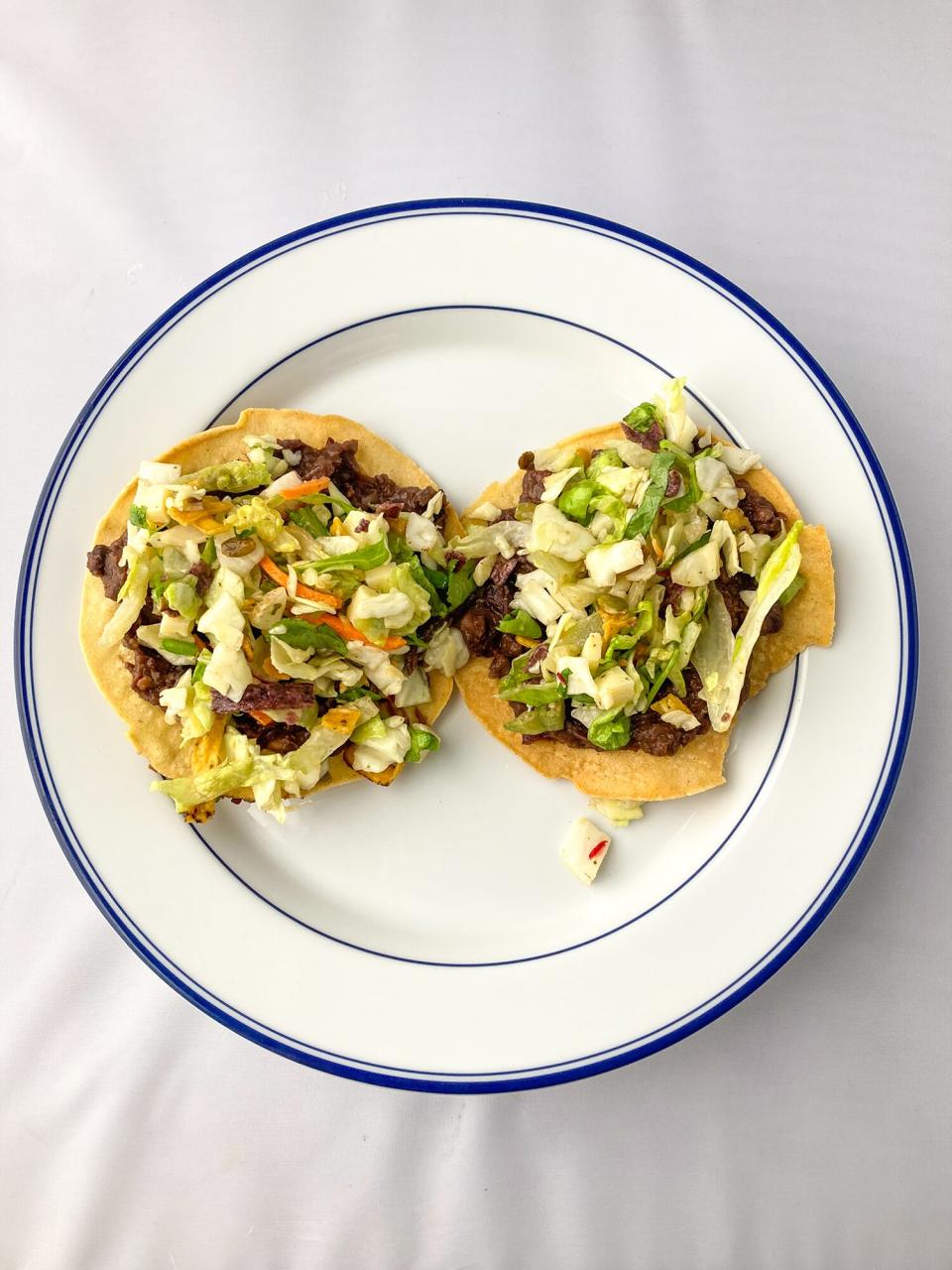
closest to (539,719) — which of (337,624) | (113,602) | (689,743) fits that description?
(689,743)

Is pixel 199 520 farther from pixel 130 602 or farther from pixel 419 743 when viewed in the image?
pixel 419 743

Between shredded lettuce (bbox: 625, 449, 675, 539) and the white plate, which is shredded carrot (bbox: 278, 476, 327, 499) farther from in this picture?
shredded lettuce (bbox: 625, 449, 675, 539)

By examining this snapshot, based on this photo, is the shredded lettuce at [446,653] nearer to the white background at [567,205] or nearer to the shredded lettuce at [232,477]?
the shredded lettuce at [232,477]

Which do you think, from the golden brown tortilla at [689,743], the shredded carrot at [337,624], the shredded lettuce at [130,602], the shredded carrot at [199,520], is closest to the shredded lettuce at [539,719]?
the golden brown tortilla at [689,743]

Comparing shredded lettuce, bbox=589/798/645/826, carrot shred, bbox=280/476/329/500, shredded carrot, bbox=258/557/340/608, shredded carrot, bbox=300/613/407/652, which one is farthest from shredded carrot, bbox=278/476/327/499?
shredded lettuce, bbox=589/798/645/826

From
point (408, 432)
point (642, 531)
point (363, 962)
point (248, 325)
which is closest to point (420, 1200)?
point (363, 962)
